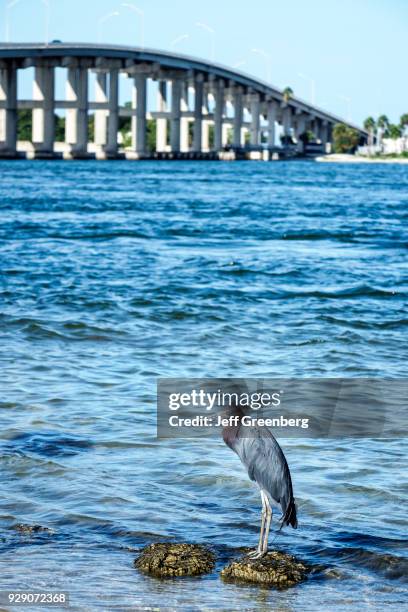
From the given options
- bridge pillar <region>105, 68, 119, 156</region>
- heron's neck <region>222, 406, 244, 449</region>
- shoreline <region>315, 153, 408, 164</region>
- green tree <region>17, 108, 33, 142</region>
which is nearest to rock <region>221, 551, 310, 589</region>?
heron's neck <region>222, 406, 244, 449</region>

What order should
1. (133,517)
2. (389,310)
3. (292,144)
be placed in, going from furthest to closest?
(292,144) → (389,310) → (133,517)

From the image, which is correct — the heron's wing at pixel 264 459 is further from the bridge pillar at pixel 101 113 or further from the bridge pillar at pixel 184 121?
the bridge pillar at pixel 184 121

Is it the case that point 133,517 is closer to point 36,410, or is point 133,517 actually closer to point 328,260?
point 36,410

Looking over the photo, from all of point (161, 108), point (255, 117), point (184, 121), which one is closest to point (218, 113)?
point (184, 121)

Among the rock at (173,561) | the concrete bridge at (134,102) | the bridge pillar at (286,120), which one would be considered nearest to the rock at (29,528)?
the rock at (173,561)

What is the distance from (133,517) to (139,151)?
118141 millimetres

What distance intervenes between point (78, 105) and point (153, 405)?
99846 mm

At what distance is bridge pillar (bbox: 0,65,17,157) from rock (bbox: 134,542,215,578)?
98.5 meters

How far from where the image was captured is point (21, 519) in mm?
6547

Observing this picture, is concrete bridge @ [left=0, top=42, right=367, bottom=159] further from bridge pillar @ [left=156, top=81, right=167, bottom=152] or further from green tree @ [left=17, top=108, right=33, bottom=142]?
green tree @ [left=17, top=108, right=33, bottom=142]

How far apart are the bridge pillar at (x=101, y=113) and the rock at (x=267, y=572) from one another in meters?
111

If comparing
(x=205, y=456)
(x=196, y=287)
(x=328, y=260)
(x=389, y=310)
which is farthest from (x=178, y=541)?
(x=328, y=260)

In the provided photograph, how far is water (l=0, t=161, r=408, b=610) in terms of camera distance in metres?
5.84

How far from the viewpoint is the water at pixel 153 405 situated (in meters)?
5.84
